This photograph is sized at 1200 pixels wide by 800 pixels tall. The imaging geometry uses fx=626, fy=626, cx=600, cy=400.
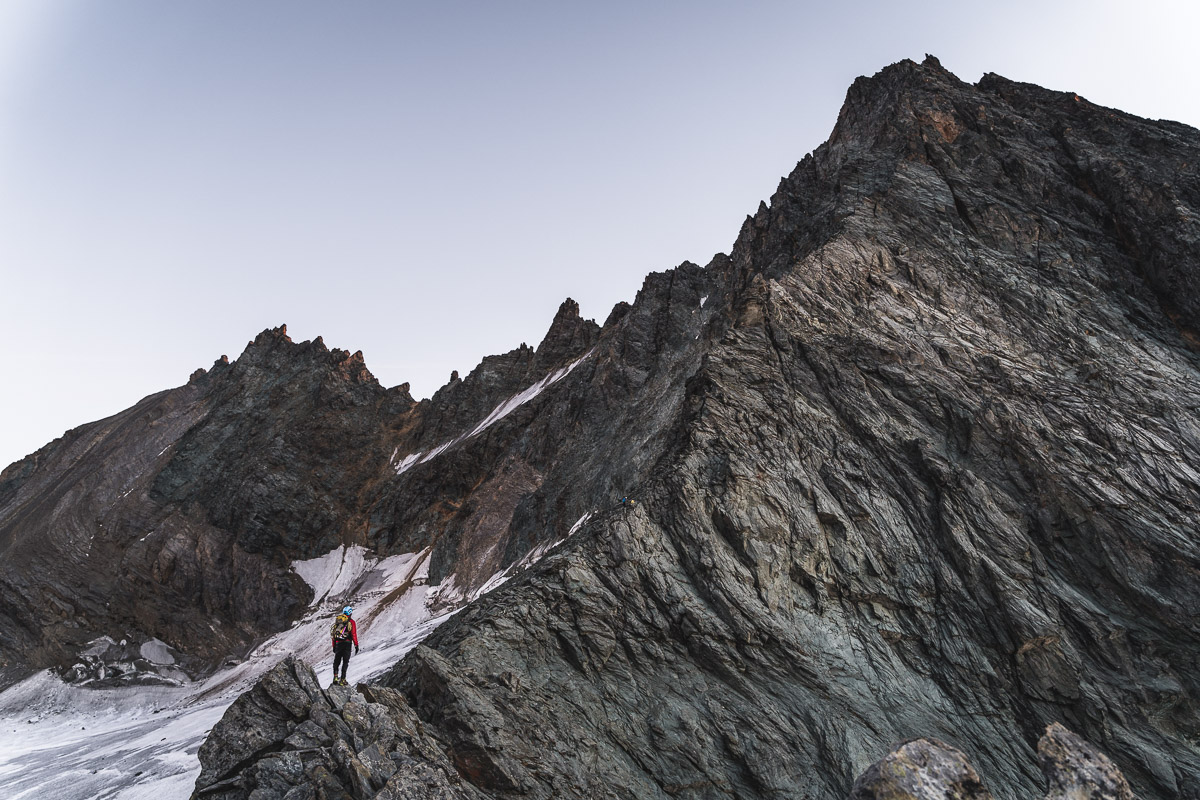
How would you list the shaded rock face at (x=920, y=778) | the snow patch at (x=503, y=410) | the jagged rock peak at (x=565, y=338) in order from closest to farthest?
the shaded rock face at (x=920, y=778) < the snow patch at (x=503, y=410) < the jagged rock peak at (x=565, y=338)

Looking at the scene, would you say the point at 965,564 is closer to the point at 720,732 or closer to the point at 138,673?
the point at 720,732

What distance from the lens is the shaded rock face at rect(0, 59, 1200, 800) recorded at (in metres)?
17.1

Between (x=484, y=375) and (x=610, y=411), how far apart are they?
31.8 meters

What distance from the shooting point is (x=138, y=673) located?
49.1 metres

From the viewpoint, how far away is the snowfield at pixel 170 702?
2503 cm

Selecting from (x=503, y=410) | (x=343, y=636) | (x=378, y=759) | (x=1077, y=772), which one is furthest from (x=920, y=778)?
(x=503, y=410)

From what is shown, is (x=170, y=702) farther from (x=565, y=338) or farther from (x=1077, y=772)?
(x=1077, y=772)

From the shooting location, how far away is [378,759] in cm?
1237

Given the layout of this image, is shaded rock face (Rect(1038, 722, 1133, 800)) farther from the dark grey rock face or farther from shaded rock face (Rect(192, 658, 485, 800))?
shaded rock face (Rect(192, 658, 485, 800))

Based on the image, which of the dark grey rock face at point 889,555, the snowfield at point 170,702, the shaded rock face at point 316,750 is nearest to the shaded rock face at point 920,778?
the shaded rock face at point 316,750

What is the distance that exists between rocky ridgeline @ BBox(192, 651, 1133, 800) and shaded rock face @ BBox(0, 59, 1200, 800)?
0.20 meters

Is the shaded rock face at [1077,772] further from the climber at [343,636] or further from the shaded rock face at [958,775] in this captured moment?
the climber at [343,636]

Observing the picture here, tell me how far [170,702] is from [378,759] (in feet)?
150

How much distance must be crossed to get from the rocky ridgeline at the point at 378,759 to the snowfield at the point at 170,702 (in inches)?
333
